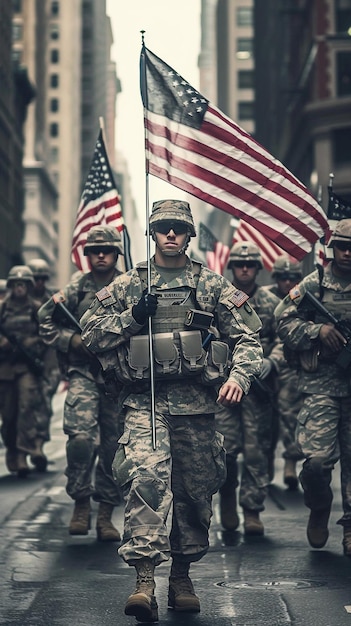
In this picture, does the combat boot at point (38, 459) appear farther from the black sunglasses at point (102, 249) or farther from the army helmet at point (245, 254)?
the black sunglasses at point (102, 249)

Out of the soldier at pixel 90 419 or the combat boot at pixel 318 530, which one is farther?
the soldier at pixel 90 419

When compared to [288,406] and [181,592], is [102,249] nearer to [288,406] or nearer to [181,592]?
[181,592]

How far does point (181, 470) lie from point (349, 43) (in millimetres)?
35586

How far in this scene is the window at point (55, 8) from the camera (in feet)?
488

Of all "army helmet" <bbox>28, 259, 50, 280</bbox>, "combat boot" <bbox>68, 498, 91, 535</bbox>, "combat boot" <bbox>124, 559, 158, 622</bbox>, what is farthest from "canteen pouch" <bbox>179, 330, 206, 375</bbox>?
"army helmet" <bbox>28, 259, 50, 280</bbox>

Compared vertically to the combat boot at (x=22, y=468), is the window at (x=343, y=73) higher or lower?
higher

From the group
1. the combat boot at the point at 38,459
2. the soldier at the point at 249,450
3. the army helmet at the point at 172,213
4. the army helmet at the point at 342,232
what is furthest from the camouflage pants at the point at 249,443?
the combat boot at the point at 38,459

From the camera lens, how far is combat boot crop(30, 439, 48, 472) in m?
14.8

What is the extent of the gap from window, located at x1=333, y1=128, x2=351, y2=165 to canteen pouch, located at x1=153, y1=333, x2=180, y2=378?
3446 cm

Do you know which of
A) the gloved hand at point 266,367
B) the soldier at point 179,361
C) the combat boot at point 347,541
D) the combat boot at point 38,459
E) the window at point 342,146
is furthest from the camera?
the window at point 342,146

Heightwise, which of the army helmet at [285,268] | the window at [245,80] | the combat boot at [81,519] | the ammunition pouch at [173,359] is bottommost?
the window at [245,80]

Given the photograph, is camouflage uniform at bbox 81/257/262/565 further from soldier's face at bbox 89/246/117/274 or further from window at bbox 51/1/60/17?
window at bbox 51/1/60/17

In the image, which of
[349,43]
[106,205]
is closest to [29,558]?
[106,205]

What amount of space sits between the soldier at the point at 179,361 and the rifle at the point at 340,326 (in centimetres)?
158
